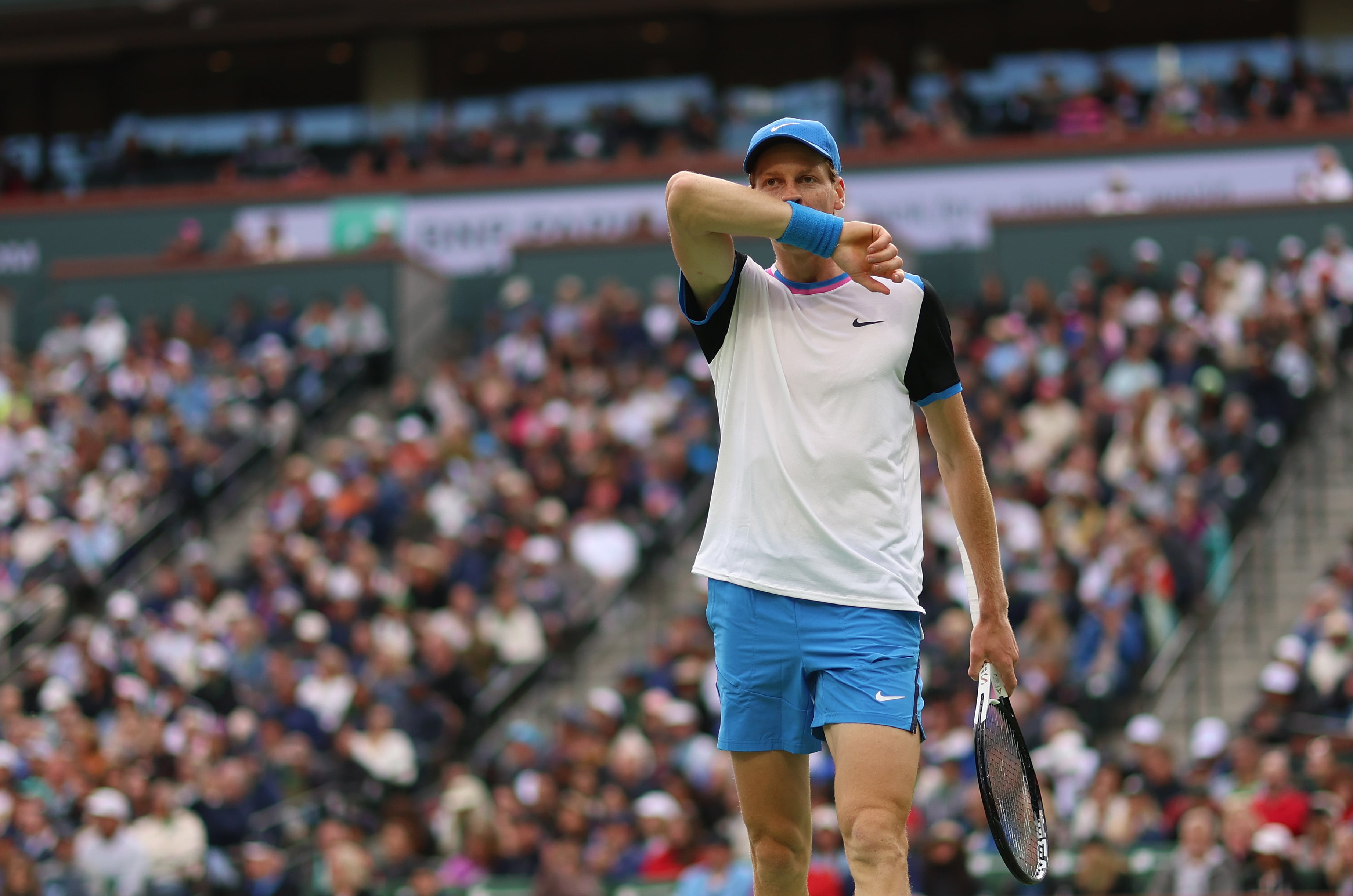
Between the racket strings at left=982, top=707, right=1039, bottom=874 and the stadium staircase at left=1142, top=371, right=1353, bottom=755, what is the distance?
26.1 feet

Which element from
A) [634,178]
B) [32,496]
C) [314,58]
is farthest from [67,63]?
[32,496]

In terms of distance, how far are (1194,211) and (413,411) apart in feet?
27.7

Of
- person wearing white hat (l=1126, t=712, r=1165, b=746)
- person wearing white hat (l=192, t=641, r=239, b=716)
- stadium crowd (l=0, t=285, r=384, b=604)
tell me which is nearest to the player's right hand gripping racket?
person wearing white hat (l=1126, t=712, r=1165, b=746)

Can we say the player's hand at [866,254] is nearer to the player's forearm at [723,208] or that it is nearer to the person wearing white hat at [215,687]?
the player's forearm at [723,208]

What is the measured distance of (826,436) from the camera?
14.5 feet

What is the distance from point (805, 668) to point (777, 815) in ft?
1.27

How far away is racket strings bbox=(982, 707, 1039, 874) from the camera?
437 centimetres

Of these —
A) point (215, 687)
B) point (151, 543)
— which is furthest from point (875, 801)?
point (151, 543)

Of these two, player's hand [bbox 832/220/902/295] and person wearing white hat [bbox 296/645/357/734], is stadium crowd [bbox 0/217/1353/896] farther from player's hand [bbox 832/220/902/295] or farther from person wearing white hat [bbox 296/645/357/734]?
player's hand [bbox 832/220/902/295]

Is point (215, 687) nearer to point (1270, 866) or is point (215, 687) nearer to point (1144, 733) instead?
point (1144, 733)

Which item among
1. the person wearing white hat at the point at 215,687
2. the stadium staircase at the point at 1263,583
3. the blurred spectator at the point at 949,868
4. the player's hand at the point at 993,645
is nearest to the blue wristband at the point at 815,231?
the player's hand at the point at 993,645

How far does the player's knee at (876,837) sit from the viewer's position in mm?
4215

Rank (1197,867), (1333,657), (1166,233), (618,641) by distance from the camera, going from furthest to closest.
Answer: (1166,233)
(618,641)
(1333,657)
(1197,867)

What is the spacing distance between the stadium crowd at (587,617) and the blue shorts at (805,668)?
204 inches
